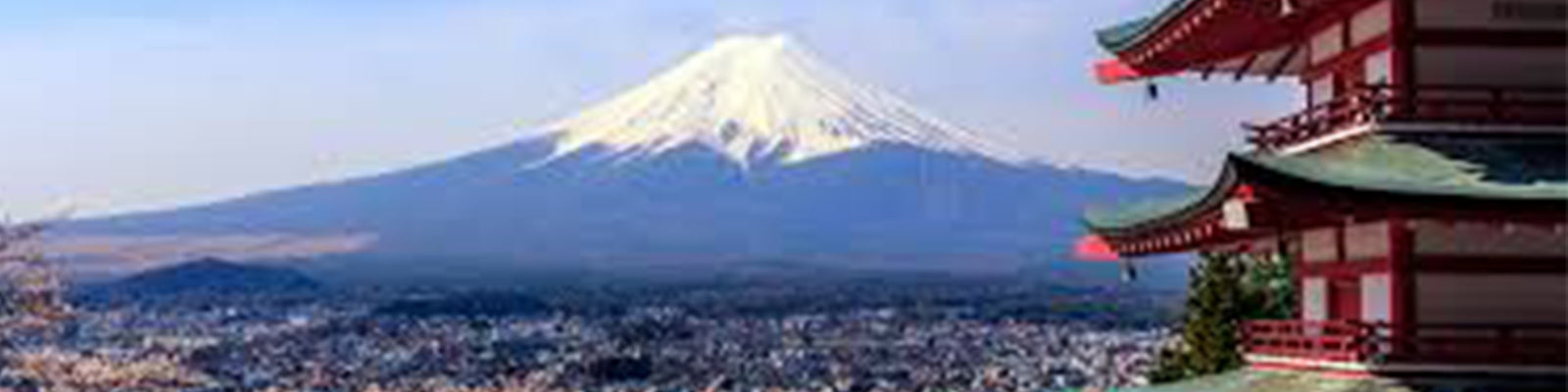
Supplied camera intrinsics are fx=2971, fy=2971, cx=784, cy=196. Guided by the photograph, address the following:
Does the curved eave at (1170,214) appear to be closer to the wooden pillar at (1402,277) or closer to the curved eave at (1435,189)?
the curved eave at (1435,189)

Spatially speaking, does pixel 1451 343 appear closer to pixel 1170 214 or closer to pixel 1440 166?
pixel 1440 166

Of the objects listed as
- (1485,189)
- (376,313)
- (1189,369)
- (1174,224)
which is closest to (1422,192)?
(1485,189)

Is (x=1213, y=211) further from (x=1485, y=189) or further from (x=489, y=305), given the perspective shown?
(x=489, y=305)

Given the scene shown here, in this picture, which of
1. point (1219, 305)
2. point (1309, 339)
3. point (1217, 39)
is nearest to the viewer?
point (1309, 339)

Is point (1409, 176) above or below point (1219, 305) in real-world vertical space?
above

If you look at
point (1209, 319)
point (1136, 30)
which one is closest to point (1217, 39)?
point (1136, 30)

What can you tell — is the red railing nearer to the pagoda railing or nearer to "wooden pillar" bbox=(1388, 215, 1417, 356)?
the pagoda railing

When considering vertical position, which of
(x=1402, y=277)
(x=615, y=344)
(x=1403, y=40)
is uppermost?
(x=1403, y=40)

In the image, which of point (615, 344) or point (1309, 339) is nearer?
point (1309, 339)
